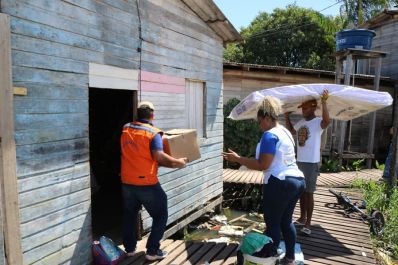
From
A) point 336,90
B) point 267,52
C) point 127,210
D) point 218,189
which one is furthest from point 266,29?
point 127,210

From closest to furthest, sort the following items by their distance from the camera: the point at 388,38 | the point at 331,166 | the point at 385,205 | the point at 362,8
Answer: the point at 385,205 → the point at 331,166 → the point at 388,38 → the point at 362,8

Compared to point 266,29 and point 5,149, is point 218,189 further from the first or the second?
point 266,29

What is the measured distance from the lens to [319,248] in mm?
5105

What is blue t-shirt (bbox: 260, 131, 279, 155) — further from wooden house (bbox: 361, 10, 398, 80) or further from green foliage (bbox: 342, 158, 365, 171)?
wooden house (bbox: 361, 10, 398, 80)

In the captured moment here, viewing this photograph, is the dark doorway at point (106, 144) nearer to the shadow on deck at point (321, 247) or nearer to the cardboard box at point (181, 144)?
the shadow on deck at point (321, 247)

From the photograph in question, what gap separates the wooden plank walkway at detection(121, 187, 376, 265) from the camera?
4.60 meters

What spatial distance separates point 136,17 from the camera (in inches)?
197

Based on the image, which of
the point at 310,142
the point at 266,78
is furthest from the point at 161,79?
the point at 266,78

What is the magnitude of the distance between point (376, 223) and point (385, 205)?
1.42 m

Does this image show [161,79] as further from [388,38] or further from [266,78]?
[388,38]

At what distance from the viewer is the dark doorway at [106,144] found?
7118 millimetres

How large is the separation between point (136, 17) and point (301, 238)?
4056 millimetres

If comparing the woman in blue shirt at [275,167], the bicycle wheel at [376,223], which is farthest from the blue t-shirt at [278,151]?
the bicycle wheel at [376,223]

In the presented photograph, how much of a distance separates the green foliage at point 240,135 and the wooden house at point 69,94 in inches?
212
